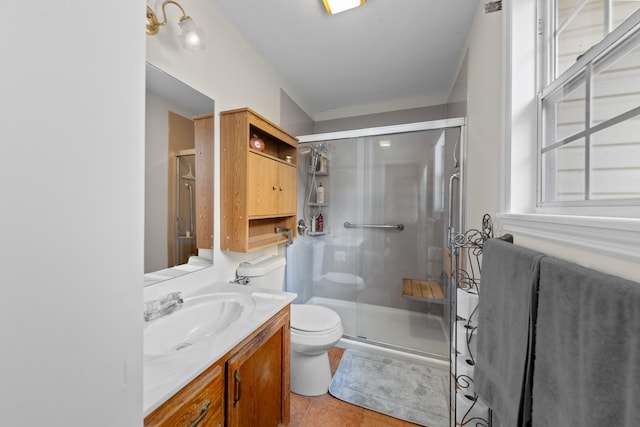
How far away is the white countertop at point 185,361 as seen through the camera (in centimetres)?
58

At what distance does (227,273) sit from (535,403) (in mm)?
1453

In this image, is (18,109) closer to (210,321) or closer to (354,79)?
(210,321)

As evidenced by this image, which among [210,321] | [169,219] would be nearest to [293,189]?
[169,219]

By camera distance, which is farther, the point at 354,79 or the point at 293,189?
the point at 354,79

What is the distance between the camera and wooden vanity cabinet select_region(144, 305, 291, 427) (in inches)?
25.7

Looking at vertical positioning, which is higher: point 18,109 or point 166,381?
point 18,109

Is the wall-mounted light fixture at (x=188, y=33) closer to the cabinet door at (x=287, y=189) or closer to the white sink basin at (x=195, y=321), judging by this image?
the cabinet door at (x=287, y=189)

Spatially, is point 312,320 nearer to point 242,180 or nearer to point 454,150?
point 242,180

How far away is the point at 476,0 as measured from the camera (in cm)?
136

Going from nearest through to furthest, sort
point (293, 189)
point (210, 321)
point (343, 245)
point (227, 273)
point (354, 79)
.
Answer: point (210, 321) < point (227, 273) < point (293, 189) < point (354, 79) < point (343, 245)

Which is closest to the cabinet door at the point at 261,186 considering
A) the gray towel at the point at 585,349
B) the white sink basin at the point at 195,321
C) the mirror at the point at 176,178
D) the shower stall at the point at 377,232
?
the mirror at the point at 176,178

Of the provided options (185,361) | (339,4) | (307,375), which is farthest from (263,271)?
(339,4)

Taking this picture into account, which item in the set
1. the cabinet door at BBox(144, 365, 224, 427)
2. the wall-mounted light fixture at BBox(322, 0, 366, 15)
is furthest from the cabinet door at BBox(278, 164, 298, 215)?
the cabinet door at BBox(144, 365, 224, 427)

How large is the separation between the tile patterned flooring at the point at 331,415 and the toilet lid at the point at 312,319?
1.47 feet
